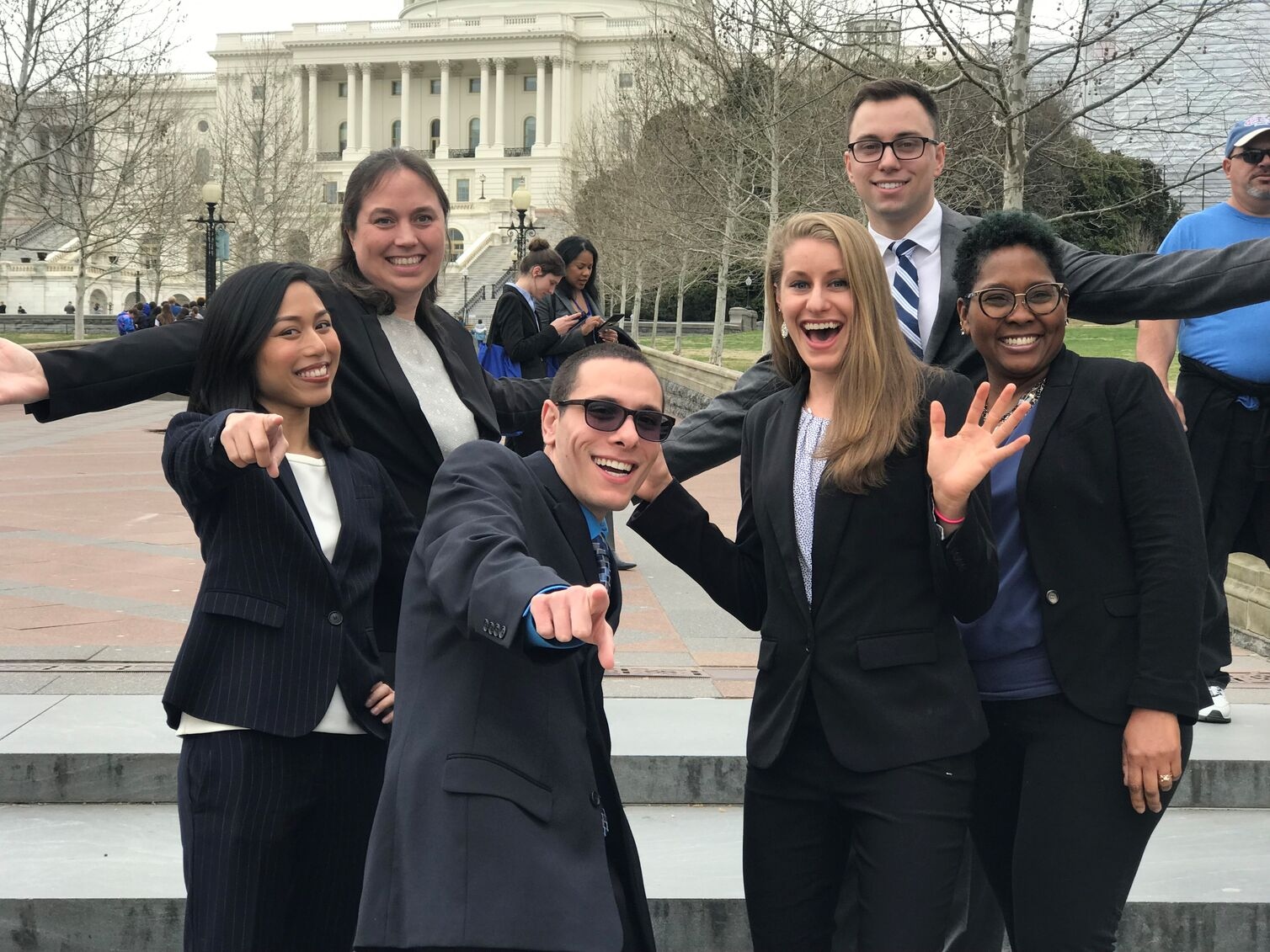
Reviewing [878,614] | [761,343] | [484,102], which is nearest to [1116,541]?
[878,614]

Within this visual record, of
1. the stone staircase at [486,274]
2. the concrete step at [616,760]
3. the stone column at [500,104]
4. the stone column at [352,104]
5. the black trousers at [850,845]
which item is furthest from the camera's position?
the stone column at [352,104]

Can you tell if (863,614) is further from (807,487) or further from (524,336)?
(524,336)

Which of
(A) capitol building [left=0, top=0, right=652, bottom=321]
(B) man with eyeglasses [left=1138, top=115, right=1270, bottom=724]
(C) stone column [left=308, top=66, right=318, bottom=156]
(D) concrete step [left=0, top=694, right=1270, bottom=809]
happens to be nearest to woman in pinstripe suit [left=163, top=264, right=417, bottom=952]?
(D) concrete step [left=0, top=694, right=1270, bottom=809]

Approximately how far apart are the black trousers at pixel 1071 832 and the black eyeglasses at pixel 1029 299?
80cm

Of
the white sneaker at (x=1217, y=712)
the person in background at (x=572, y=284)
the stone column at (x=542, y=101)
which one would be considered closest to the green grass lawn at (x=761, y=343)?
the person in background at (x=572, y=284)

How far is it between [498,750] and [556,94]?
106 m

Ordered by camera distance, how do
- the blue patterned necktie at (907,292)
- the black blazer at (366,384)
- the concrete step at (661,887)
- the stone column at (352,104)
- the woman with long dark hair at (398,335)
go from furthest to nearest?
the stone column at (352,104) → the concrete step at (661,887) → the blue patterned necktie at (907,292) → the woman with long dark hair at (398,335) → the black blazer at (366,384)

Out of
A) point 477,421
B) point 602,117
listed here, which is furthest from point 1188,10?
point 602,117

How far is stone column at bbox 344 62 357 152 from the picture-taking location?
107250mm

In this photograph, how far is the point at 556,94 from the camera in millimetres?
103625

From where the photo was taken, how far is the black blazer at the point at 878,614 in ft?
8.80

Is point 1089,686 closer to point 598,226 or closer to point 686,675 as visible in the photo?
point 686,675

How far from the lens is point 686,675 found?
248 inches

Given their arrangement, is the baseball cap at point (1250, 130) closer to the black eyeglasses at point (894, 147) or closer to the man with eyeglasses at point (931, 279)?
the man with eyeglasses at point (931, 279)
